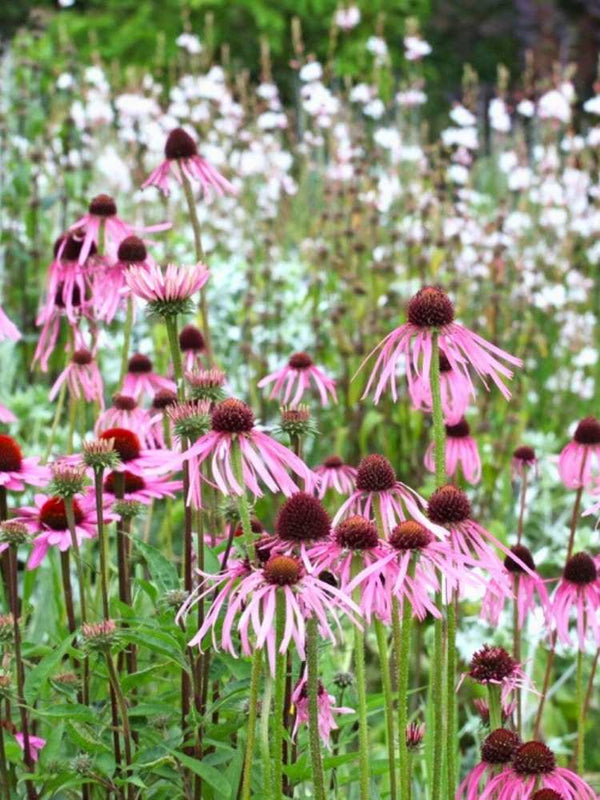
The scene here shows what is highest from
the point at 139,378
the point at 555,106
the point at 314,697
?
the point at 555,106

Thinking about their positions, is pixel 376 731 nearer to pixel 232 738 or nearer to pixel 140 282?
pixel 232 738

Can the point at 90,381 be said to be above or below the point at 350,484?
above

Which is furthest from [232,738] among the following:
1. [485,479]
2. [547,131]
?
[547,131]

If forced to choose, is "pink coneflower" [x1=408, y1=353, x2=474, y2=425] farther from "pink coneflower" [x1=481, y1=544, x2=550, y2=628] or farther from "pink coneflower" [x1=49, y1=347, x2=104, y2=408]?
"pink coneflower" [x1=49, y1=347, x2=104, y2=408]

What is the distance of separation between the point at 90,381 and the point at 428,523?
1.05 meters

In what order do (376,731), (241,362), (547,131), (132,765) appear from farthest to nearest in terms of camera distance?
1. (547,131)
2. (241,362)
3. (376,731)
4. (132,765)

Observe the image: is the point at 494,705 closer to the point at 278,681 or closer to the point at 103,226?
the point at 278,681

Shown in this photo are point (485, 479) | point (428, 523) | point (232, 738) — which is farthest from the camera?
point (485, 479)

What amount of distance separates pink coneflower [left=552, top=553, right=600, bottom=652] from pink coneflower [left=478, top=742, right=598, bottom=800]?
0.30 meters

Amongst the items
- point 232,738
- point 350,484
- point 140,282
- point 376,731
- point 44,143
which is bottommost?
point 376,731

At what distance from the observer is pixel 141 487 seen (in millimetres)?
1696

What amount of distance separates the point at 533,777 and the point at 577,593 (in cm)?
36

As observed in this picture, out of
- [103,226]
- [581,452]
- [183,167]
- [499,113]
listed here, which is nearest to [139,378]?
[103,226]

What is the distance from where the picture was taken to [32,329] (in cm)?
443
